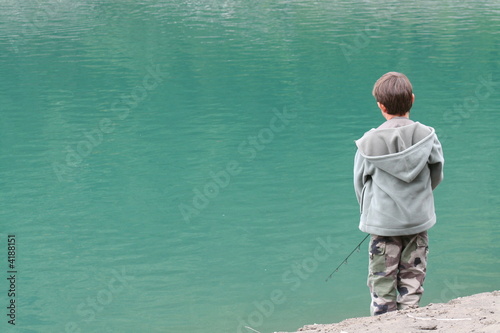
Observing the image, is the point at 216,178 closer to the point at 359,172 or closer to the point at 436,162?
the point at 359,172

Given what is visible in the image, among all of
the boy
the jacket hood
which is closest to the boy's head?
the boy

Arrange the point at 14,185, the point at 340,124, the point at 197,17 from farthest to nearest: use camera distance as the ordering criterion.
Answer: the point at 197,17
the point at 340,124
the point at 14,185

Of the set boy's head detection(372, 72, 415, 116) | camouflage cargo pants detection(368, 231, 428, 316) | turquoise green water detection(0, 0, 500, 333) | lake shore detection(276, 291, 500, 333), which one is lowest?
turquoise green water detection(0, 0, 500, 333)

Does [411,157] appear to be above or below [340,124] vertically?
above

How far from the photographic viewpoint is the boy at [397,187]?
451cm

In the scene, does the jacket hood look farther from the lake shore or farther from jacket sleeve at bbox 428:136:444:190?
the lake shore

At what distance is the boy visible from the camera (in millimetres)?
4508

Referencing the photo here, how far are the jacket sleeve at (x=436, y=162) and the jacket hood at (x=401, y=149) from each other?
53 millimetres

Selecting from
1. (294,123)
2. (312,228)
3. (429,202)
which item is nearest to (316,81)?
(294,123)

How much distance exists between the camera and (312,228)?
30.5ft

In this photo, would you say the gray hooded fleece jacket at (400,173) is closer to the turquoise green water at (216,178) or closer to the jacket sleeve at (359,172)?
the jacket sleeve at (359,172)

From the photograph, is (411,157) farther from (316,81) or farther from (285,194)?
(316,81)

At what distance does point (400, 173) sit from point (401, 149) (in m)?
0.15

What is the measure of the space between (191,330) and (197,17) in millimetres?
36865
